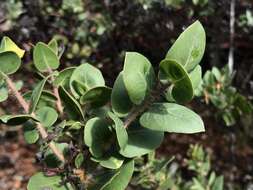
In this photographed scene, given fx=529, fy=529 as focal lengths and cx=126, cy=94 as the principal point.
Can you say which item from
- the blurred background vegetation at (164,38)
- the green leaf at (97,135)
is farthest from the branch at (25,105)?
→ the blurred background vegetation at (164,38)

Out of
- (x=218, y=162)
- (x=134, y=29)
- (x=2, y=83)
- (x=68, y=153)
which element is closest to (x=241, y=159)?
(x=218, y=162)

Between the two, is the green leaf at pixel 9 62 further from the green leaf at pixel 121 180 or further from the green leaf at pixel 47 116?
the green leaf at pixel 121 180

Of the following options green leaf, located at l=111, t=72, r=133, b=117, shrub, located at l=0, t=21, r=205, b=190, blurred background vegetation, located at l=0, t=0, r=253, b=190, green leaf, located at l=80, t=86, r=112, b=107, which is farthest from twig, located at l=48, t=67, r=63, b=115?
blurred background vegetation, located at l=0, t=0, r=253, b=190

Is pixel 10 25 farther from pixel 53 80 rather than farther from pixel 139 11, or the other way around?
pixel 53 80

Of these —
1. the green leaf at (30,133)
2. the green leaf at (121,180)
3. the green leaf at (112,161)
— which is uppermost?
the green leaf at (30,133)

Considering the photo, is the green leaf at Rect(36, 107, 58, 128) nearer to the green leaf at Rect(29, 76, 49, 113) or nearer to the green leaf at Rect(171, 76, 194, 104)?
the green leaf at Rect(29, 76, 49, 113)

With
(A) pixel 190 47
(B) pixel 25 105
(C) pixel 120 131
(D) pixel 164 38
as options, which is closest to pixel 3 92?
(B) pixel 25 105

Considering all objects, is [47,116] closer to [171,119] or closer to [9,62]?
[9,62]
